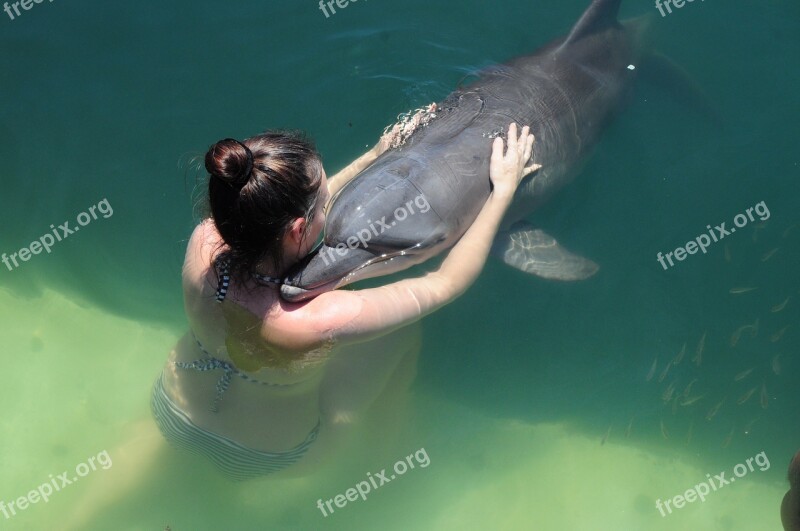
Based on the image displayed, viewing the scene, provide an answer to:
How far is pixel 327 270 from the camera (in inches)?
150

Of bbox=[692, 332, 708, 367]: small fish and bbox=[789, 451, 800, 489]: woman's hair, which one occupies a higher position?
bbox=[789, 451, 800, 489]: woman's hair

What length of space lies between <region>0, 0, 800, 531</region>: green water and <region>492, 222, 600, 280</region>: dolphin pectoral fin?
274 mm

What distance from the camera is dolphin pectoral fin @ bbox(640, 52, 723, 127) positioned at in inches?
244

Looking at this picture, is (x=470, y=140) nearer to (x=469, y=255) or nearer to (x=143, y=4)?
(x=469, y=255)

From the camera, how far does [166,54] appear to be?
20.5 feet

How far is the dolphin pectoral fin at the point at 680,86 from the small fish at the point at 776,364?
6.80 ft

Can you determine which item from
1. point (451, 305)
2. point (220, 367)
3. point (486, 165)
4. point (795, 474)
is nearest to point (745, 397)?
point (451, 305)

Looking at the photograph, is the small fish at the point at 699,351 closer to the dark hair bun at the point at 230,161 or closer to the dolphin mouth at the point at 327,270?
the dolphin mouth at the point at 327,270

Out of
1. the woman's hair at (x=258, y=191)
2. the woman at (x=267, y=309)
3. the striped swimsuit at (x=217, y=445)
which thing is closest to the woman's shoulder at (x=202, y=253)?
the woman at (x=267, y=309)

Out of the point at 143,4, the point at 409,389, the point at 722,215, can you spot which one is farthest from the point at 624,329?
the point at 143,4

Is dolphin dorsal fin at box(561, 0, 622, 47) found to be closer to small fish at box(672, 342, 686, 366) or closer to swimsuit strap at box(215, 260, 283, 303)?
small fish at box(672, 342, 686, 366)


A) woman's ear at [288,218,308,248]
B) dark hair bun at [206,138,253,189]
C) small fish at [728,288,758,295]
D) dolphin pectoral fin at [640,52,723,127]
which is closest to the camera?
dark hair bun at [206,138,253,189]

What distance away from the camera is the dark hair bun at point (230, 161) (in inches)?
101

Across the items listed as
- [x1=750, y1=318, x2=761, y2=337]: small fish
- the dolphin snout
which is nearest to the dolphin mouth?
the dolphin snout
